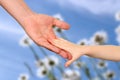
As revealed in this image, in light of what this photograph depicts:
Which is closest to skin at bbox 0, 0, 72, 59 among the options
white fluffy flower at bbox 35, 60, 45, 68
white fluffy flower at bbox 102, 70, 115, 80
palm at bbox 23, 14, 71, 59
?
palm at bbox 23, 14, 71, 59

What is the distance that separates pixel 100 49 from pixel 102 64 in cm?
79

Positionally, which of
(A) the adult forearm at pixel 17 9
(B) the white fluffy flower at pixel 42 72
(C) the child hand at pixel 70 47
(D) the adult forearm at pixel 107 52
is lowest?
(C) the child hand at pixel 70 47

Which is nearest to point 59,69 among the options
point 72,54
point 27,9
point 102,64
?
point 102,64

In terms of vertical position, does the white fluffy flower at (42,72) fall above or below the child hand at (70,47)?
above

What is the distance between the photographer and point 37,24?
1376mm

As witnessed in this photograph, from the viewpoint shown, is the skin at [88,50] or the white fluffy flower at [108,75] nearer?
the skin at [88,50]

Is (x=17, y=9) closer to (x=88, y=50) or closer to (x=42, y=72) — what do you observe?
(x=88, y=50)

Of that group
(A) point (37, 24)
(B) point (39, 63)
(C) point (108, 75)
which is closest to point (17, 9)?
(A) point (37, 24)

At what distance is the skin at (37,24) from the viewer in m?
1.30

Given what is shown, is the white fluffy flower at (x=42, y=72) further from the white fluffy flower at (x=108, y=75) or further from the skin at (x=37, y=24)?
the skin at (x=37, y=24)

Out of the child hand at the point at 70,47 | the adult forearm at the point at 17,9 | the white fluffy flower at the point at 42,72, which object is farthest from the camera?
the white fluffy flower at the point at 42,72

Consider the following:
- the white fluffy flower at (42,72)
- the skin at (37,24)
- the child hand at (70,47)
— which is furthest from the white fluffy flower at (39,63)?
the child hand at (70,47)

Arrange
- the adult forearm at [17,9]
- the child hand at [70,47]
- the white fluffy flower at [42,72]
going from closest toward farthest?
the child hand at [70,47] < the adult forearm at [17,9] < the white fluffy flower at [42,72]

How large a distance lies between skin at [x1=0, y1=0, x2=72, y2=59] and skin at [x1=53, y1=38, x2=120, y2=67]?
14mm
